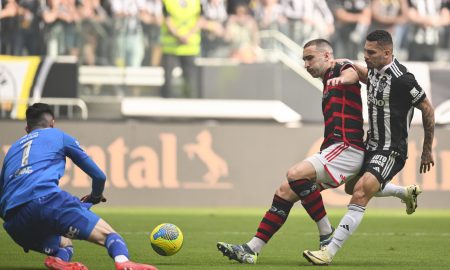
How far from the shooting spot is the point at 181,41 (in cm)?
1928

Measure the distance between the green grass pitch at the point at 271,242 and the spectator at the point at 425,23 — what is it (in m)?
3.13

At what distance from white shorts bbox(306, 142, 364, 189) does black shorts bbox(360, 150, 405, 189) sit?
4.8 inches

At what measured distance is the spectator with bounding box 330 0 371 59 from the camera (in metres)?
19.7

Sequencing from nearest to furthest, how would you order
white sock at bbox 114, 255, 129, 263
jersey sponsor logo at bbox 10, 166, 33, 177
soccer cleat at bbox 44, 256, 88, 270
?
1. white sock at bbox 114, 255, 129, 263
2. jersey sponsor logo at bbox 10, 166, 33, 177
3. soccer cleat at bbox 44, 256, 88, 270

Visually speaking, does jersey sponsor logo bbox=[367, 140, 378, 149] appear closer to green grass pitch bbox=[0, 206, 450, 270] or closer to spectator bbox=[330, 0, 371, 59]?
green grass pitch bbox=[0, 206, 450, 270]

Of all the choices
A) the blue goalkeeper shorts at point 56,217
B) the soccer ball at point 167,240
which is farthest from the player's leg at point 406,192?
the blue goalkeeper shorts at point 56,217

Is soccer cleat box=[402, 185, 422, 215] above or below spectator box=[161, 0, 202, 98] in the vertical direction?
below

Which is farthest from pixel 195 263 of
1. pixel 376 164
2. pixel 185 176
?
pixel 185 176

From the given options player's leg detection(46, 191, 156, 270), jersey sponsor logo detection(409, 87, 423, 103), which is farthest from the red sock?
player's leg detection(46, 191, 156, 270)

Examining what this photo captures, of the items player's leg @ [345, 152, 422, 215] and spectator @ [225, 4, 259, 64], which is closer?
player's leg @ [345, 152, 422, 215]

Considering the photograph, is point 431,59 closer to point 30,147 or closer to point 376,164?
point 376,164

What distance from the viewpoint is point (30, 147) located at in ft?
27.1

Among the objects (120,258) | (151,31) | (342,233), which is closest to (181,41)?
(151,31)

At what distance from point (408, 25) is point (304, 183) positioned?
36.2ft
